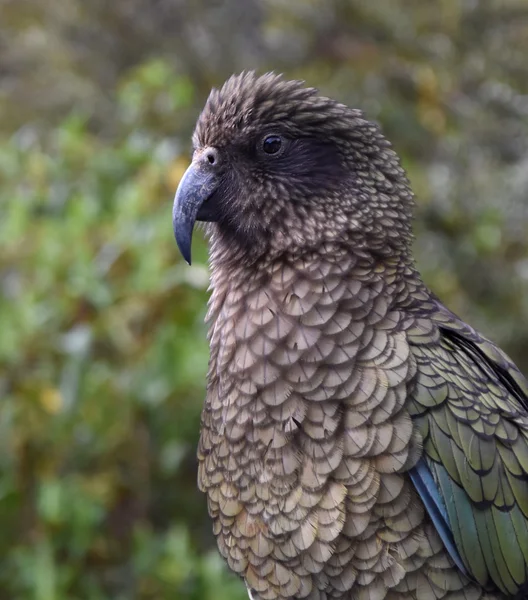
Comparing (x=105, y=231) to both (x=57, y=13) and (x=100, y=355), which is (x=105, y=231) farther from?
(x=57, y=13)

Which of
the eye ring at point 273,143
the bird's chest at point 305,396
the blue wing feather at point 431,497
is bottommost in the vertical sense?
the blue wing feather at point 431,497

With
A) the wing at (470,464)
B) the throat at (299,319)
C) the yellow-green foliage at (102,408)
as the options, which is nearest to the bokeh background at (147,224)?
the yellow-green foliage at (102,408)

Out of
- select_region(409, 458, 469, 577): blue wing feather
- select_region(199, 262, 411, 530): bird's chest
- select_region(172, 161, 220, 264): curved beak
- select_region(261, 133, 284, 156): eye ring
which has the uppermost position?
select_region(261, 133, 284, 156): eye ring

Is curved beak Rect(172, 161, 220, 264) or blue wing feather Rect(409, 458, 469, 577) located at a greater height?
curved beak Rect(172, 161, 220, 264)

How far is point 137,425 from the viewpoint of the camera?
12.2 ft

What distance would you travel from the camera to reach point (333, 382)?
225 cm

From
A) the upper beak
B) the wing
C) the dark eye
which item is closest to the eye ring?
the dark eye

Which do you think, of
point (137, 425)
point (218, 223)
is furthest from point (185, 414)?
point (218, 223)

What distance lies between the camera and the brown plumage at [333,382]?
2.22 meters

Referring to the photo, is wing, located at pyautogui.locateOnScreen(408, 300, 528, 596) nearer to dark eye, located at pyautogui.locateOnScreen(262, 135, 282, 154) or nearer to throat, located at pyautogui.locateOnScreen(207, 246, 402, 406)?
throat, located at pyautogui.locateOnScreen(207, 246, 402, 406)

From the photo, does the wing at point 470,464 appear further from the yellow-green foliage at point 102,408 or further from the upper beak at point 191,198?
the yellow-green foliage at point 102,408

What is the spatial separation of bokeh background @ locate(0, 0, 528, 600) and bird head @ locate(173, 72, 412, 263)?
115 cm

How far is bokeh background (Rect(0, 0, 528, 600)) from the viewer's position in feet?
11.7

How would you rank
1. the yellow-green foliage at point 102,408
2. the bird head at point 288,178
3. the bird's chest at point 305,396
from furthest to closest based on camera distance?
the yellow-green foliage at point 102,408 < the bird head at point 288,178 < the bird's chest at point 305,396
